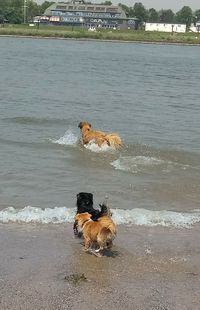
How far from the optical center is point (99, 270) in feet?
22.7

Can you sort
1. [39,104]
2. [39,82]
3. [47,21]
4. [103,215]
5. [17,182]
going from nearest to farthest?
[103,215] < [17,182] < [39,104] < [39,82] < [47,21]

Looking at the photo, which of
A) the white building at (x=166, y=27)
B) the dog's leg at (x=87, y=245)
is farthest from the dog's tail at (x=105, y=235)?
the white building at (x=166, y=27)

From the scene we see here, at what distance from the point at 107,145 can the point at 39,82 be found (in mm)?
18852

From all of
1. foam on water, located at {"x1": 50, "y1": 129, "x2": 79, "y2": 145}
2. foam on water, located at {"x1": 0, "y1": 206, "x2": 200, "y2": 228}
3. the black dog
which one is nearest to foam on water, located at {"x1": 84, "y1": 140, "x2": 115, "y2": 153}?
foam on water, located at {"x1": 50, "y1": 129, "x2": 79, "y2": 145}

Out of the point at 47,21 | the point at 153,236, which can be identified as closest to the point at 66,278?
the point at 153,236

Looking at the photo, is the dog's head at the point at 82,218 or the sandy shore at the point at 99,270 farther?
the dog's head at the point at 82,218

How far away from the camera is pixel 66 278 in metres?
6.58

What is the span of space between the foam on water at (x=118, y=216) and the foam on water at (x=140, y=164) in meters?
3.32

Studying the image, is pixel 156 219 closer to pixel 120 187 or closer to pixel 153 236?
pixel 153 236

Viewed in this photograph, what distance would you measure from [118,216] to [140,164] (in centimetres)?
431

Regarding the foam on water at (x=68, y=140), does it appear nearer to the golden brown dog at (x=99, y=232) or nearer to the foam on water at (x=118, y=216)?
the foam on water at (x=118, y=216)

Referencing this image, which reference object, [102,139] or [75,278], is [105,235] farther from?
[102,139]

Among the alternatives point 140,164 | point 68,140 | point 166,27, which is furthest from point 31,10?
point 140,164

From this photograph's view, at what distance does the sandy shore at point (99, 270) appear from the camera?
602 cm
